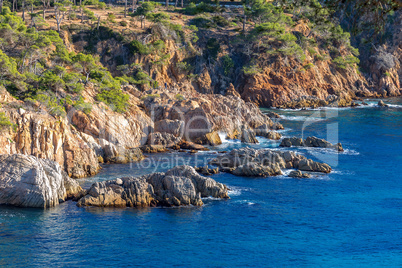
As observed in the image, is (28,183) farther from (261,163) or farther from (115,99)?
(115,99)

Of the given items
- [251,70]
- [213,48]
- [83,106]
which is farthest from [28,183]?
[213,48]

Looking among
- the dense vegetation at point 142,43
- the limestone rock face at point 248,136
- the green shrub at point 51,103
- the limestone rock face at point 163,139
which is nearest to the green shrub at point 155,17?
the dense vegetation at point 142,43

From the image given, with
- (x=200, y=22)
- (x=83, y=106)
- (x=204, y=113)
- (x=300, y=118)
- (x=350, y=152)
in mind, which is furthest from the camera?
(x=200, y=22)

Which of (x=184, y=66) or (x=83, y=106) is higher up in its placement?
(x=184, y=66)

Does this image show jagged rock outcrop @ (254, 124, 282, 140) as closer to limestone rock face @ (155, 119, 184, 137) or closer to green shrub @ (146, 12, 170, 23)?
limestone rock face @ (155, 119, 184, 137)

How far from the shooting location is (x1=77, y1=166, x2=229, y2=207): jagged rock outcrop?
41156 mm

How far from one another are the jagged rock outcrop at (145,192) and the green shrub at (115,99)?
2697 cm

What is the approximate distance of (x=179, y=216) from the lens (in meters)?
39.4

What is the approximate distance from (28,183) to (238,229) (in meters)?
19.3

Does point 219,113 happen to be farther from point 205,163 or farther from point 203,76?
point 203,76

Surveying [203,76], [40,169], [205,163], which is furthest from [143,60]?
[40,169]

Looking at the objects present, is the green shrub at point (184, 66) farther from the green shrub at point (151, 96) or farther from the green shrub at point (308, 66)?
the green shrub at point (151, 96)

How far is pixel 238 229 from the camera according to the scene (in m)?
37.4

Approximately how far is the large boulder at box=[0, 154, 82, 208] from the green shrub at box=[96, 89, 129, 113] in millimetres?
27065
